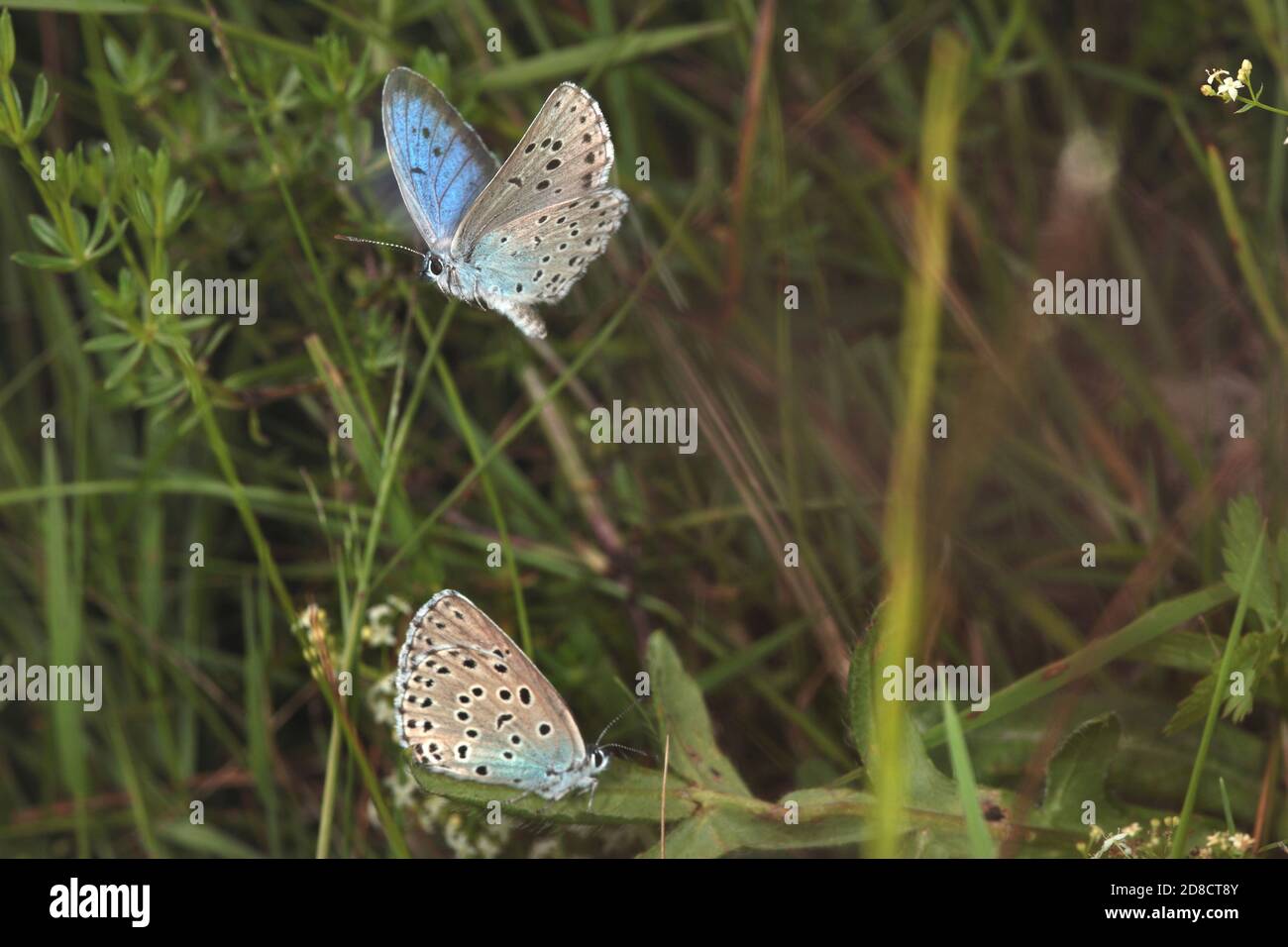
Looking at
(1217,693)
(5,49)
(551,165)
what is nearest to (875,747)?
(1217,693)

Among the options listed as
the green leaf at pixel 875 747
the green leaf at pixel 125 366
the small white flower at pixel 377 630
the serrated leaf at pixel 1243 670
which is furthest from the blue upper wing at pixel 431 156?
the serrated leaf at pixel 1243 670

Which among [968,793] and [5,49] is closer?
[968,793]

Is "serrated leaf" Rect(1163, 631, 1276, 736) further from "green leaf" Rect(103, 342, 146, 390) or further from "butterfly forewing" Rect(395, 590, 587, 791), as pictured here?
"green leaf" Rect(103, 342, 146, 390)

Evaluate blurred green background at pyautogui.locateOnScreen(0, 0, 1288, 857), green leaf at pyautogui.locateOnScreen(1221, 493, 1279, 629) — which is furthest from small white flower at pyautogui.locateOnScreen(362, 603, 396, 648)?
green leaf at pyautogui.locateOnScreen(1221, 493, 1279, 629)

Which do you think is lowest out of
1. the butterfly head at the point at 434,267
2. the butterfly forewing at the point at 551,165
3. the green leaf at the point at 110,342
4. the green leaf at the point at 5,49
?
the green leaf at the point at 110,342

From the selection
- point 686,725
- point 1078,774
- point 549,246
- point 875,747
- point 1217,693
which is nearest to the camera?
point 1217,693

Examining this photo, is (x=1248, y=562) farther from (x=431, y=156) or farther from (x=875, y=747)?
(x=431, y=156)

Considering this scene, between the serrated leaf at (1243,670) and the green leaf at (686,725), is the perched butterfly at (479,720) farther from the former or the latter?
the serrated leaf at (1243,670)

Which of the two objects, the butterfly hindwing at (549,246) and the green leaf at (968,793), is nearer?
the green leaf at (968,793)

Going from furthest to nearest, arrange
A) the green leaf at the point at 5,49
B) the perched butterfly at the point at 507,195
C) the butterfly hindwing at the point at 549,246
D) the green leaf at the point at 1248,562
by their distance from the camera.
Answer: the butterfly hindwing at the point at 549,246
the perched butterfly at the point at 507,195
the green leaf at the point at 5,49
the green leaf at the point at 1248,562
